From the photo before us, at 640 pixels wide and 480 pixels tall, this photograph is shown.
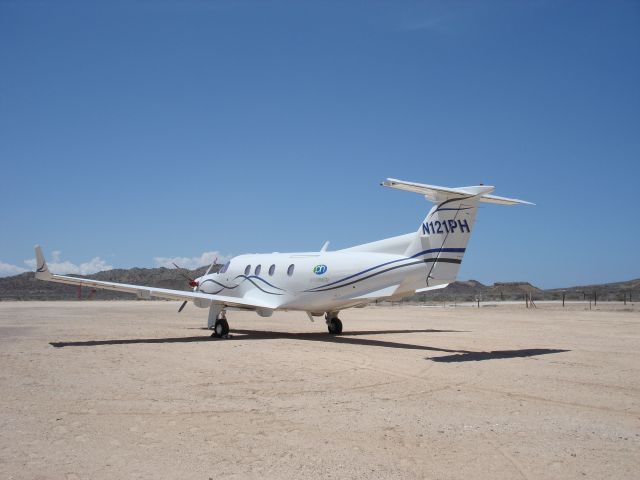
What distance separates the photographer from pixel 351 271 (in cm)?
1955

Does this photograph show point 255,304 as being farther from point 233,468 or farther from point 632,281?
point 632,281

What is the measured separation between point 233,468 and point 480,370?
7950 mm

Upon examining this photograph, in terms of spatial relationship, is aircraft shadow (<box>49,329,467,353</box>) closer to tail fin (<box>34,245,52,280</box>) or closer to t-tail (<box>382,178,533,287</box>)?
t-tail (<box>382,178,533,287</box>)

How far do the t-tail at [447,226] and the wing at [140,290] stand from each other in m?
7.49

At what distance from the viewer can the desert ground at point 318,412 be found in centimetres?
625

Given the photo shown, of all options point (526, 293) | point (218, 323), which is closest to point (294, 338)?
point (218, 323)

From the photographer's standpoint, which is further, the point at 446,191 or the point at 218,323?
the point at 218,323

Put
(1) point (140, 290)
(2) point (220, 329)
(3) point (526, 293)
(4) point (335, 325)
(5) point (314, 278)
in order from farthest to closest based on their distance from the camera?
(3) point (526, 293)
(4) point (335, 325)
(2) point (220, 329)
(1) point (140, 290)
(5) point (314, 278)

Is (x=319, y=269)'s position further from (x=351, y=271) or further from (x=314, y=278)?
(x=351, y=271)

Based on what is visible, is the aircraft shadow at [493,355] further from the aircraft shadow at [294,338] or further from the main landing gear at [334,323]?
the main landing gear at [334,323]

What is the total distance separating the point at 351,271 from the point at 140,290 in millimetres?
7699

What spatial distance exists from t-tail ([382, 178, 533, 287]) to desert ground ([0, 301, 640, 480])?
242cm

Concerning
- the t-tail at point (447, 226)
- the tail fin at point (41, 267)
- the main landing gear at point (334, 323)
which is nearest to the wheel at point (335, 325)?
the main landing gear at point (334, 323)

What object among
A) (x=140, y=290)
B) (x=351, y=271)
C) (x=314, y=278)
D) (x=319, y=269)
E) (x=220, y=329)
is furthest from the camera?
(x=220, y=329)
